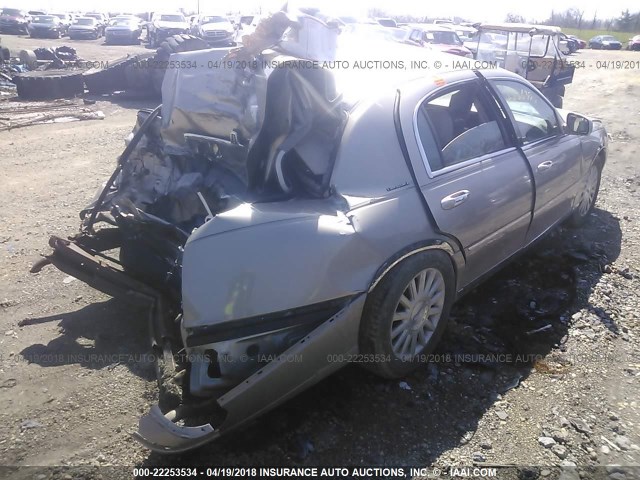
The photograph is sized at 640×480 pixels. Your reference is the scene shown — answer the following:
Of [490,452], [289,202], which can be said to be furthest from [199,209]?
[490,452]

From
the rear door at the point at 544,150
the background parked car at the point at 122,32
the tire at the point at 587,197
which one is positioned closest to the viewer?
the rear door at the point at 544,150

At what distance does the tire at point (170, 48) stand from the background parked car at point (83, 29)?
22.8m

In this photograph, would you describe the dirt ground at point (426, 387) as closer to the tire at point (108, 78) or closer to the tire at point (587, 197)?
the tire at point (587, 197)

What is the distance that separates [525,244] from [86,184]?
204 inches

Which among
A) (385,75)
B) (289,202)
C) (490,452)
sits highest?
(385,75)

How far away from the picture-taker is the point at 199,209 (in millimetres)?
3572

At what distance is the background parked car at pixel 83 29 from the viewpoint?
31.6 meters

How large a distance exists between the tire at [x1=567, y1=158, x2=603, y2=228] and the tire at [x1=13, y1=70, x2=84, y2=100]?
40.6ft

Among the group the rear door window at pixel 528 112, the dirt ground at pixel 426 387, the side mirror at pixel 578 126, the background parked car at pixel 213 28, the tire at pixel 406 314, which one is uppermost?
the background parked car at pixel 213 28

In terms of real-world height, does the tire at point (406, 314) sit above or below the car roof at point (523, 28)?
below

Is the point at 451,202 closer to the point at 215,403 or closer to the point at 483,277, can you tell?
the point at 483,277

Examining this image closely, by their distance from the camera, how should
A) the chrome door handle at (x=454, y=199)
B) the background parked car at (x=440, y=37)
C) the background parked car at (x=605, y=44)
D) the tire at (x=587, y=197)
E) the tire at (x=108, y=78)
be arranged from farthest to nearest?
the background parked car at (x=605, y=44)
the background parked car at (x=440, y=37)
the tire at (x=108, y=78)
the tire at (x=587, y=197)
the chrome door handle at (x=454, y=199)

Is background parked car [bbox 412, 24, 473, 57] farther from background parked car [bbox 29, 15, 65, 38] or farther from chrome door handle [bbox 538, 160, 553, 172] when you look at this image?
background parked car [bbox 29, 15, 65, 38]

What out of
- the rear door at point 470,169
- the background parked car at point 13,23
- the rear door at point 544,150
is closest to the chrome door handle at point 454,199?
the rear door at point 470,169
